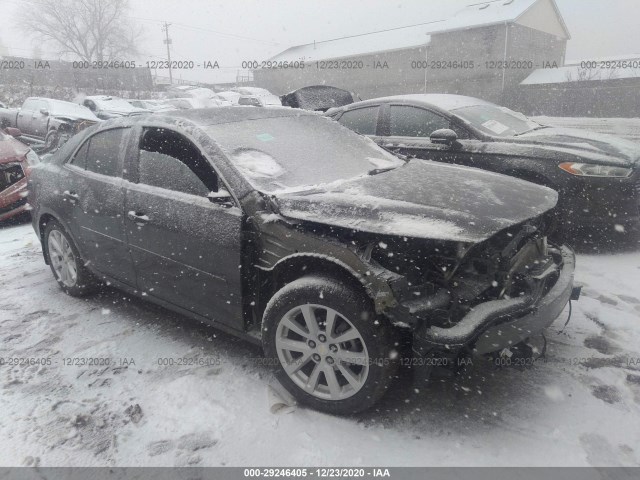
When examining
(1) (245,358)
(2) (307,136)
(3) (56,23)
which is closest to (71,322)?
(1) (245,358)

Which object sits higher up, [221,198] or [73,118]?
[73,118]

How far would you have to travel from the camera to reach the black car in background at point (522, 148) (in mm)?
4418

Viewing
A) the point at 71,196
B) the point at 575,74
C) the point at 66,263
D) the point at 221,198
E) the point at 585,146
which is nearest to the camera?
the point at 221,198

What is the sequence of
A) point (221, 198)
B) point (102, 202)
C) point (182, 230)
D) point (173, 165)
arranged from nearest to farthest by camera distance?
1. point (221, 198)
2. point (182, 230)
3. point (173, 165)
4. point (102, 202)

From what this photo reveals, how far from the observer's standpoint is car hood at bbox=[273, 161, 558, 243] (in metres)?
2.34

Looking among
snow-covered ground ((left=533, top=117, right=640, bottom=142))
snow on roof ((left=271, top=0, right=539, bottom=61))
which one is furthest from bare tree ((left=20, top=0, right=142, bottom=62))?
snow-covered ground ((left=533, top=117, right=640, bottom=142))

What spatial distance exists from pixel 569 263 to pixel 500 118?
10.1 ft

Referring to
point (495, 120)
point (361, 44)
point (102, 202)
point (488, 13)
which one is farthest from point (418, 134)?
point (361, 44)

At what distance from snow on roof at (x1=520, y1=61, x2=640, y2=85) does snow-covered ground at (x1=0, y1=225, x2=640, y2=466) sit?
27561 millimetres

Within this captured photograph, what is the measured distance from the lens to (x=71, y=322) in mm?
3805

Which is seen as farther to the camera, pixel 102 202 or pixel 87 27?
pixel 87 27

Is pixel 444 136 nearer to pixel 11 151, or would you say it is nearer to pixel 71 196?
pixel 71 196

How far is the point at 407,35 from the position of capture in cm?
3675

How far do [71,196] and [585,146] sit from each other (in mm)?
4785
